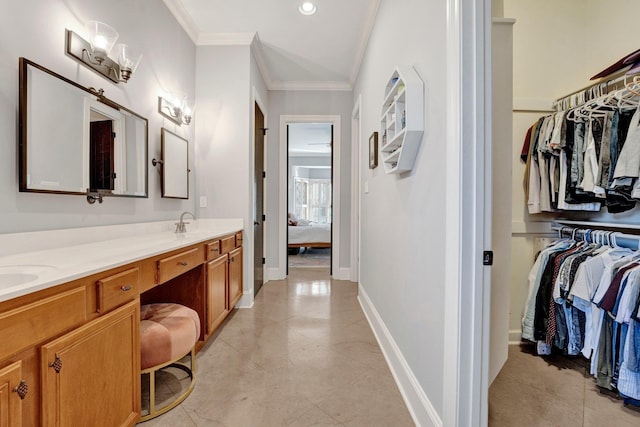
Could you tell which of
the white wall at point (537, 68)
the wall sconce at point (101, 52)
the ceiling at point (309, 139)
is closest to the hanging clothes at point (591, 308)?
the white wall at point (537, 68)

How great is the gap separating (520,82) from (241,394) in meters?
2.88

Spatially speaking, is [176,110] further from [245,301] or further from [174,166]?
[245,301]

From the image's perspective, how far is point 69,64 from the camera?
1.54 meters

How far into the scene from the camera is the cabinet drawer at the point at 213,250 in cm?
214

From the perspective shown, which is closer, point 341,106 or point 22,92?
point 22,92

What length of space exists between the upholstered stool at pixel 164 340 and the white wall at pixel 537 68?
229 centimetres

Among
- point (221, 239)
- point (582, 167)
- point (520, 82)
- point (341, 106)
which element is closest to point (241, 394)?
point (221, 239)

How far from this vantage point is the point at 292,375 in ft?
6.03

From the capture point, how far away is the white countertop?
890mm

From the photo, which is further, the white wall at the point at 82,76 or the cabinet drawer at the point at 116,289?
the white wall at the point at 82,76

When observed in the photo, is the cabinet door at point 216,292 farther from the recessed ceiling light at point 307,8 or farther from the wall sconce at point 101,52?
the recessed ceiling light at point 307,8

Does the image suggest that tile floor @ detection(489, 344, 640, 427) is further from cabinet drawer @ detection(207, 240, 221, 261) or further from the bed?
the bed

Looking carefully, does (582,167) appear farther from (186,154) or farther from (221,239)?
(186,154)

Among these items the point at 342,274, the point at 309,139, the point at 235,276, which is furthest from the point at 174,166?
the point at 309,139
